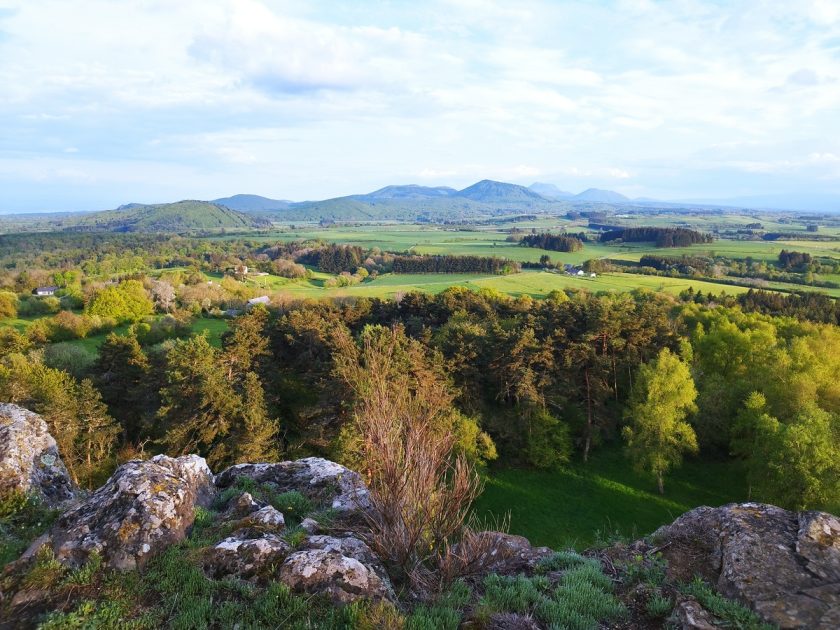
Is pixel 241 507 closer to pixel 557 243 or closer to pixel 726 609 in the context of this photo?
pixel 726 609

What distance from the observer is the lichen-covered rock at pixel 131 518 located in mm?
7426

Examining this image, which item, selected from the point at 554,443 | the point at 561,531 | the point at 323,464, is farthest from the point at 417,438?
the point at 554,443

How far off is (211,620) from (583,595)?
17.7ft

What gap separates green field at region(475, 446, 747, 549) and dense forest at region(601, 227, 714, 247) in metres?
120

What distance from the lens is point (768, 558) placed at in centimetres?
746

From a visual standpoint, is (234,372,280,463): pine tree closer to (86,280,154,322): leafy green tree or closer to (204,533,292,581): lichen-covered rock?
(204,533,292,581): lichen-covered rock

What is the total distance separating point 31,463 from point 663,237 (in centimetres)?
15436

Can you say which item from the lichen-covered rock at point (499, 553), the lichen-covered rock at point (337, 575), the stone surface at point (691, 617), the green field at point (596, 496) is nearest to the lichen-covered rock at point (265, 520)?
the lichen-covered rock at point (337, 575)

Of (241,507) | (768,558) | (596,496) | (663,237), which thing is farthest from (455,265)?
(768,558)

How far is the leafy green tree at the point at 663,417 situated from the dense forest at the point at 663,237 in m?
123

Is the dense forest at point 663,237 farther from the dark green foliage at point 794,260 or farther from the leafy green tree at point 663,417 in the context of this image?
the leafy green tree at point 663,417

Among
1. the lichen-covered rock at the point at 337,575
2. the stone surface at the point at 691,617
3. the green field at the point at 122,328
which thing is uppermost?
the lichen-covered rock at the point at 337,575

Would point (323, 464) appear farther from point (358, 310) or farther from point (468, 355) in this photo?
point (358, 310)

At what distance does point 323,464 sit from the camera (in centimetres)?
1306
